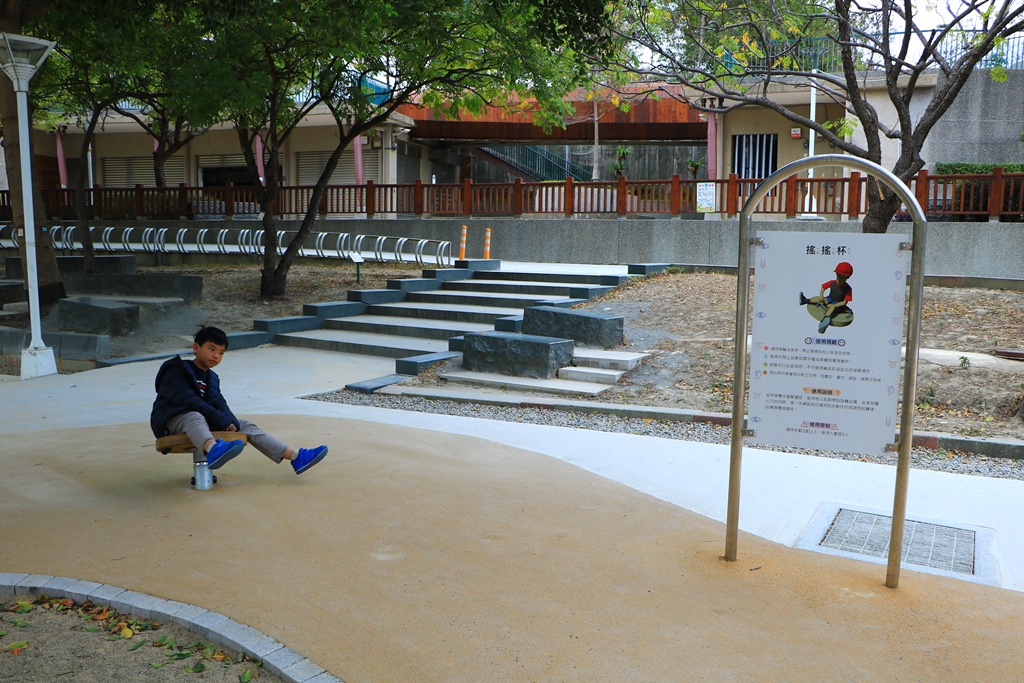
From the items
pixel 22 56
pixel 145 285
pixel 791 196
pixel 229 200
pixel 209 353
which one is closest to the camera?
pixel 209 353

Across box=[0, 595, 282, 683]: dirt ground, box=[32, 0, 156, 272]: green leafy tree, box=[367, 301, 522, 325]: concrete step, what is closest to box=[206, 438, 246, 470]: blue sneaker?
box=[0, 595, 282, 683]: dirt ground

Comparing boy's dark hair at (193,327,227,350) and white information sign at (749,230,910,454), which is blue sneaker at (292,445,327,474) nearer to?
boy's dark hair at (193,327,227,350)

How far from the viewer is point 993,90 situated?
22141mm

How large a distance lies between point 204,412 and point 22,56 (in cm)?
764

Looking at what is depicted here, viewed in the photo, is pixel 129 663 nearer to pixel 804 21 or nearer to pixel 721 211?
pixel 804 21

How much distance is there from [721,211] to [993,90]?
8.69 meters

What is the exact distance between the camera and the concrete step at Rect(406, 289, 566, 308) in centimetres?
1448

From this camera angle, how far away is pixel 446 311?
1452 centimetres

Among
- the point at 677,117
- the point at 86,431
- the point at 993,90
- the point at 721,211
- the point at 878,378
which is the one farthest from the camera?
the point at 677,117

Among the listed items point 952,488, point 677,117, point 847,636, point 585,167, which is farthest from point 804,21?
point 585,167

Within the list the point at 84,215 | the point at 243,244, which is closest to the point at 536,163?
the point at 243,244

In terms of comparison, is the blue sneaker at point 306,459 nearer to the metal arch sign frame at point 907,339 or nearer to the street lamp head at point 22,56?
the metal arch sign frame at point 907,339

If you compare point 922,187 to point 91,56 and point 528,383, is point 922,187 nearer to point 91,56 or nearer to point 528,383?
point 528,383

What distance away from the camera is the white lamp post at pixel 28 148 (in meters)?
10.7
